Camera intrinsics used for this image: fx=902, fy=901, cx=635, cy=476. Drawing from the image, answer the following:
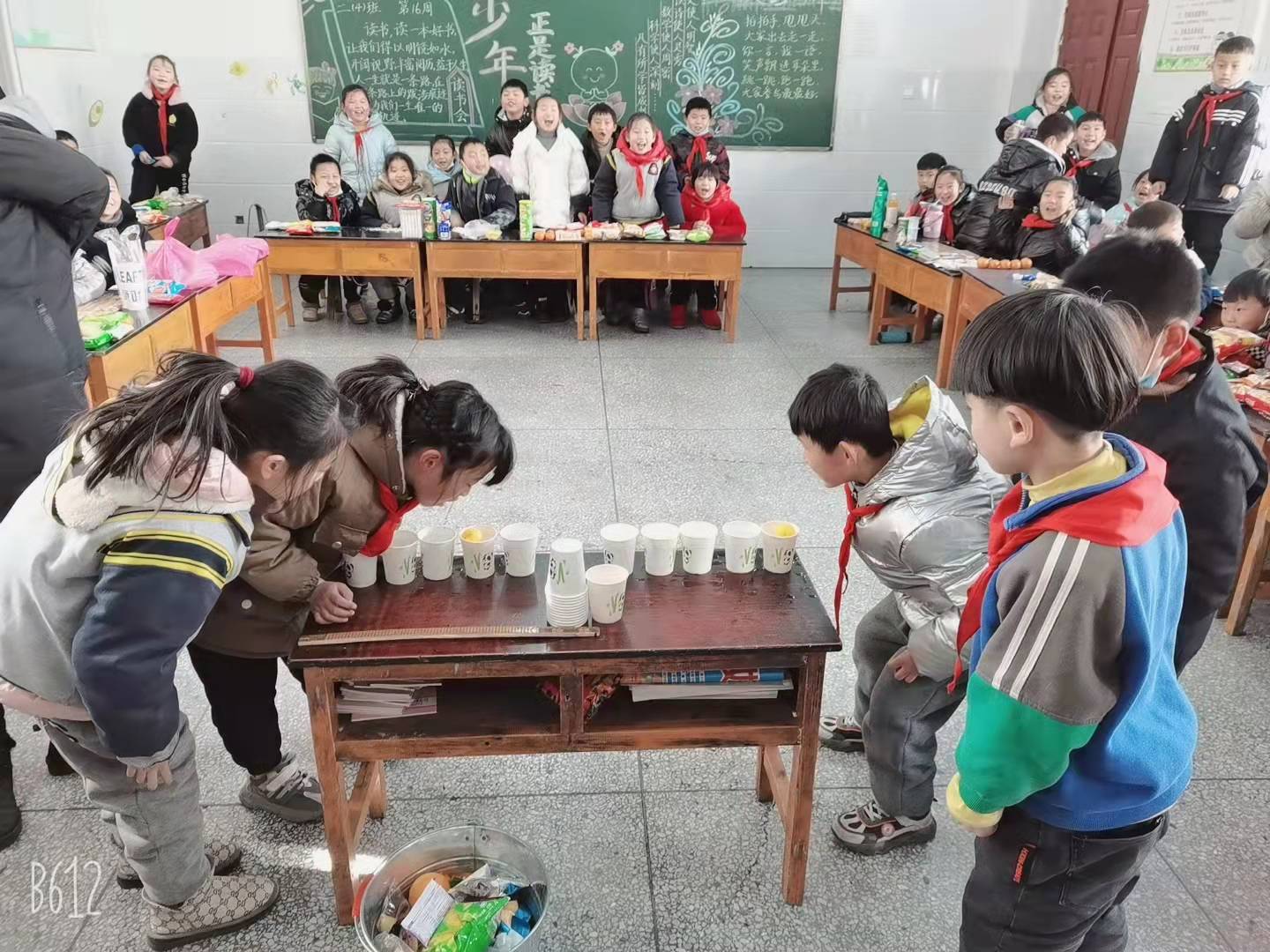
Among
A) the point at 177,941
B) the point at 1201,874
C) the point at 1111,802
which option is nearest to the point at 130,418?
the point at 177,941

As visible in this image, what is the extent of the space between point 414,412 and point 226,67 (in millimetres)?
7365

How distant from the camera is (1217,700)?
249cm

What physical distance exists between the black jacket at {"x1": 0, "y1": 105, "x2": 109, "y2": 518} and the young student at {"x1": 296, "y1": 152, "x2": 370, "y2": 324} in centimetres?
383

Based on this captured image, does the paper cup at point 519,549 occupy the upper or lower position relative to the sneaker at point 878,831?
upper

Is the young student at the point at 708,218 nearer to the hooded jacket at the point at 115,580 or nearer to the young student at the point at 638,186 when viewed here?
the young student at the point at 638,186

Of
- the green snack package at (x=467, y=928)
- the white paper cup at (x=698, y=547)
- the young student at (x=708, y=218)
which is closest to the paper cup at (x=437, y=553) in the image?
the white paper cup at (x=698, y=547)

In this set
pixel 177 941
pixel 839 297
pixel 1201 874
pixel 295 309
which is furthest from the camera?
pixel 839 297

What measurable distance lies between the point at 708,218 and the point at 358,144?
2613mm

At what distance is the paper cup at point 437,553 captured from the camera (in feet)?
5.60

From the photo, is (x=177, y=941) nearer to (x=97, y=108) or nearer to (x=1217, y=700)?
(x=1217, y=700)

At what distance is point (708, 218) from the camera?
20.7ft

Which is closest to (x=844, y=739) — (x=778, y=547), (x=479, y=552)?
(x=778, y=547)

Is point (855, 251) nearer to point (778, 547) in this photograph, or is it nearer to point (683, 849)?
point (778, 547)

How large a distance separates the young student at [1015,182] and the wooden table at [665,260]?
5.10ft
